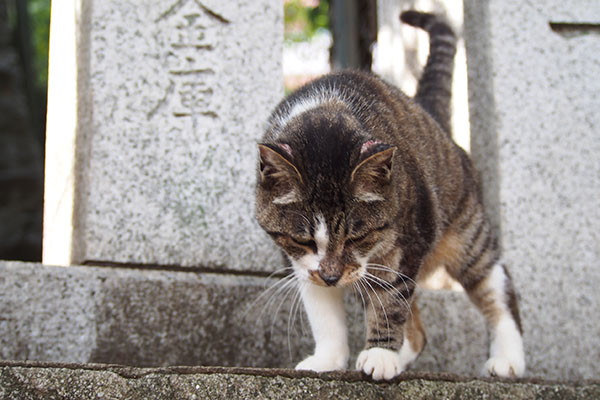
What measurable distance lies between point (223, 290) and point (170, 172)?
0.55 metres

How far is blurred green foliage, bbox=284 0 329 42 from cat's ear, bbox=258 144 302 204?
6128 mm

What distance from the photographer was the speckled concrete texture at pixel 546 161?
10.3 feet

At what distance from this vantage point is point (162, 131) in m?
3.12

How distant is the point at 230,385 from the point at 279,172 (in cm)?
74

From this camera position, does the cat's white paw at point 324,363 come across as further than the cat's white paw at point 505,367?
No

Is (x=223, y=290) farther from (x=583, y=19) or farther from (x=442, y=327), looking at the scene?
(x=583, y=19)

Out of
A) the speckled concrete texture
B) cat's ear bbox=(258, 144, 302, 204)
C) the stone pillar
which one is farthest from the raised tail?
cat's ear bbox=(258, 144, 302, 204)

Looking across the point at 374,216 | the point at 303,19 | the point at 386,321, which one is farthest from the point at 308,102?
the point at 303,19

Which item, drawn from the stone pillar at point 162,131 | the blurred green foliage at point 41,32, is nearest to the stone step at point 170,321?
the stone pillar at point 162,131

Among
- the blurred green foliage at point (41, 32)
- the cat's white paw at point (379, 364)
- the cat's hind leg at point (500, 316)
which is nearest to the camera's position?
the cat's white paw at point (379, 364)

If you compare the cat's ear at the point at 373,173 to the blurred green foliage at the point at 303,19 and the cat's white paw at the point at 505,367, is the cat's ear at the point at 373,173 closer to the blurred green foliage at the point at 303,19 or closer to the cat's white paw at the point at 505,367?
the cat's white paw at the point at 505,367

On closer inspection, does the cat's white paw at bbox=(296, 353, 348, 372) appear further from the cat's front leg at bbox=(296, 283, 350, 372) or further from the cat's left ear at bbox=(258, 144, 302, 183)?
the cat's left ear at bbox=(258, 144, 302, 183)

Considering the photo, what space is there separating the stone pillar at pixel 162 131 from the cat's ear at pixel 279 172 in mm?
706

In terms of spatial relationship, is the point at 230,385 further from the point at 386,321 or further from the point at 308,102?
the point at 308,102
